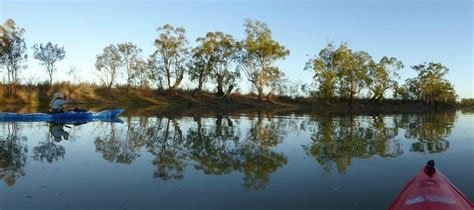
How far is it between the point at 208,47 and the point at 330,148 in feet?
123

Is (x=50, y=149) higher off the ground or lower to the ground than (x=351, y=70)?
lower

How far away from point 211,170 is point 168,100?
132ft

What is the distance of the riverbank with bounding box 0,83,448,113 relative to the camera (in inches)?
1489

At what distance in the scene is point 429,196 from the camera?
12.5 feet

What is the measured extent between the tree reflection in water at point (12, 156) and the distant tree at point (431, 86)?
5719 cm

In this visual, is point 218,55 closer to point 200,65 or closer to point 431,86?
point 200,65

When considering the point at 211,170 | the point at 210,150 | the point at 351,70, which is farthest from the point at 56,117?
the point at 351,70

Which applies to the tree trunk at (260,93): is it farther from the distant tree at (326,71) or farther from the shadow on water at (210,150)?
the shadow on water at (210,150)

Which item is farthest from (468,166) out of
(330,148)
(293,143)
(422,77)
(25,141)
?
(422,77)

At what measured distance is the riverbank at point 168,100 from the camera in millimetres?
37812

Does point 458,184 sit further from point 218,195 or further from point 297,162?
point 218,195

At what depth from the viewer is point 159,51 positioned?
47.0 m

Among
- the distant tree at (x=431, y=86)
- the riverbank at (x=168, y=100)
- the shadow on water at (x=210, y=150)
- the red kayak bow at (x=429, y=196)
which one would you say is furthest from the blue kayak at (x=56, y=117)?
the distant tree at (x=431, y=86)

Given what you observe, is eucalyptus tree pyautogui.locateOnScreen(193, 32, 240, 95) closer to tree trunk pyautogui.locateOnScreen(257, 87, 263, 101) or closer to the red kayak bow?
tree trunk pyautogui.locateOnScreen(257, 87, 263, 101)
